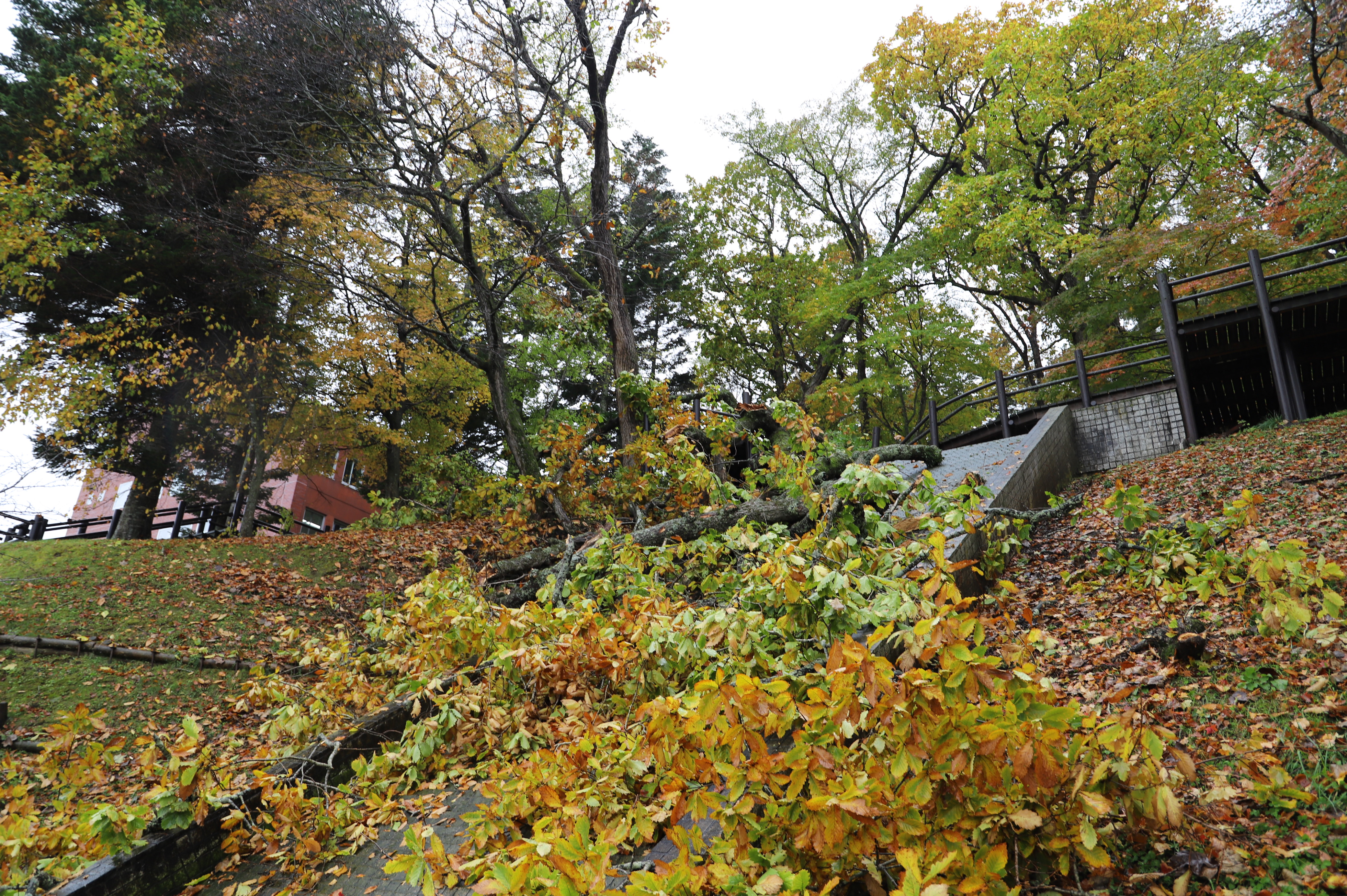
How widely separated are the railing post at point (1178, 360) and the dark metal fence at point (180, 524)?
17612 millimetres

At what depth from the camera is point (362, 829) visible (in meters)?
3.68

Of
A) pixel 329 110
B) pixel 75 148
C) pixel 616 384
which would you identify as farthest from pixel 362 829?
pixel 75 148

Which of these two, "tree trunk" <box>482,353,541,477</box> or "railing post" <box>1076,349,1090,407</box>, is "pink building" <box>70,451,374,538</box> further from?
"railing post" <box>1076,349,1090,407</box>

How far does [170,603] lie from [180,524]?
885cm

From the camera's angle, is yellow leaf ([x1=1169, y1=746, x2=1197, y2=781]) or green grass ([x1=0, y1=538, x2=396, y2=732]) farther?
green grass ([x1=0, y1=538, x2=396, y2=732])


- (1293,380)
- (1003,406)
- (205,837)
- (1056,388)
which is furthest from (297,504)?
(1293,380)

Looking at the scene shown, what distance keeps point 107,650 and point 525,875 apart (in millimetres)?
7831

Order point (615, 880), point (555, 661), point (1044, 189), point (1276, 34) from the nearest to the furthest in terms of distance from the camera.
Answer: point (615, 880) → point (555, 661) → point (1276, 34) → point (1044, 189)

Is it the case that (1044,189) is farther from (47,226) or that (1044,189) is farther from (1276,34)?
(47,226)

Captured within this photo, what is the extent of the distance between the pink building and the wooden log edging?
49.1 ft

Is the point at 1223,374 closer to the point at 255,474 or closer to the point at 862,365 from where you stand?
the point at 862,365

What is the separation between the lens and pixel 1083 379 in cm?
1133

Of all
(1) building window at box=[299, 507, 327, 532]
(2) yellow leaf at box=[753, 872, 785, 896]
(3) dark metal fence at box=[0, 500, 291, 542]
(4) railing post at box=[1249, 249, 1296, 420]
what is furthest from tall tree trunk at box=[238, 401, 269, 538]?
(4) railing post at box=[1249, 249, 1296, 420]

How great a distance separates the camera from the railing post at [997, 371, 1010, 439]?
11.9 metres
